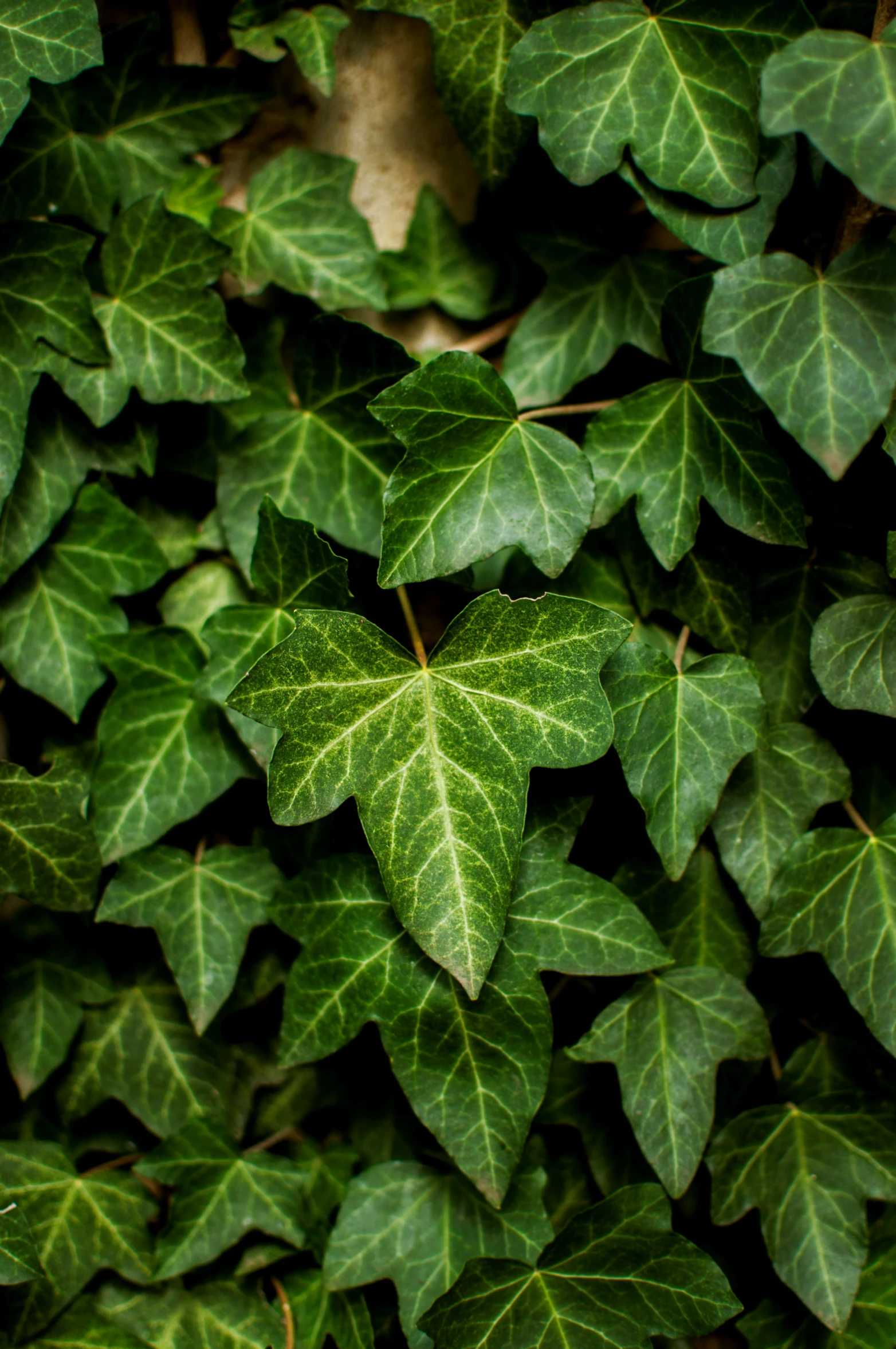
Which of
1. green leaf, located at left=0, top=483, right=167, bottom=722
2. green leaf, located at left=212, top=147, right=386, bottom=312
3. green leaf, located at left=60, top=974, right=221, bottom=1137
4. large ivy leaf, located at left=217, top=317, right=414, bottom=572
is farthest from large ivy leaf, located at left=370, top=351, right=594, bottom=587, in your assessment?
green leaf, located at left=60, top=974, right=221, bottom=1137

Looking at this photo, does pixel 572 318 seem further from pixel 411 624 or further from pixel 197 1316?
pixel 197 1316

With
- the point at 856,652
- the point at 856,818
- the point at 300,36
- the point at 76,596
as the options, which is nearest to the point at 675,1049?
the point at 856,818

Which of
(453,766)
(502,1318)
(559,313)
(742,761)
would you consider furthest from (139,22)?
(502,1318)

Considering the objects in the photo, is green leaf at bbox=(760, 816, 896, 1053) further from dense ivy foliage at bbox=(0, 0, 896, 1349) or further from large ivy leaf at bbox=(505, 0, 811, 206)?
large ivy leaf at bbox=(505, 0, 811, 206)

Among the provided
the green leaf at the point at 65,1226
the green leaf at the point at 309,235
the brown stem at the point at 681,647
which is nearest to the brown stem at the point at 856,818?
the brown stem at the point at 681,647

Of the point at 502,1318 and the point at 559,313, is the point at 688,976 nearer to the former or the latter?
the point at 502,1318

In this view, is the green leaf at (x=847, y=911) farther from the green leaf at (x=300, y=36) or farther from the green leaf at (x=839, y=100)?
the green leaf at (x=300, y=36)
